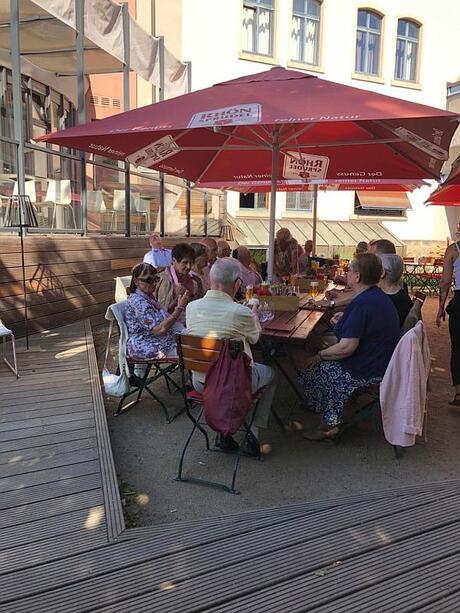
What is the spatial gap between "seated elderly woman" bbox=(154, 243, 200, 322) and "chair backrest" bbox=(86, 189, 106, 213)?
3.59 m

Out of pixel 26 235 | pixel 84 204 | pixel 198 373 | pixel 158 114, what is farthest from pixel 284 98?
pixel 84 204

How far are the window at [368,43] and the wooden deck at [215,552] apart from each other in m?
20.3

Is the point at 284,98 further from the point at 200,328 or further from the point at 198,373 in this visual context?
the point at 198,373

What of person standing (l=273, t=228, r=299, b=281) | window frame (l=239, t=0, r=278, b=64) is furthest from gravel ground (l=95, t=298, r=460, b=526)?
window frame (l=239, t=0, r=278, b=64)

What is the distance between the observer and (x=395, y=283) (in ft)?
14.3

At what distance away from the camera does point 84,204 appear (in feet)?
24.4

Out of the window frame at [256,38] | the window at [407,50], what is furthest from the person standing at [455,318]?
the window at [407,50]

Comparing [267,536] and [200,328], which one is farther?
[200,328]

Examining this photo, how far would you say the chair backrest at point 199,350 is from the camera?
2.95 metres

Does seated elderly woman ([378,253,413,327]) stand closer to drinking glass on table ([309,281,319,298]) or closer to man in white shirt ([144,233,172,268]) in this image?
drinking glass on table ([309,281,319,298])

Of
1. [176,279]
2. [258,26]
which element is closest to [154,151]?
[176,279]

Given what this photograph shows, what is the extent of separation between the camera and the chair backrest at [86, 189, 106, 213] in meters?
7.73

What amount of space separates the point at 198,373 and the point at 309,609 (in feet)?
5.32

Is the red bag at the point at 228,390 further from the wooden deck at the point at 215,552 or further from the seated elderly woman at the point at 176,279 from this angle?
the seated elderly woman at the point at 176,279
